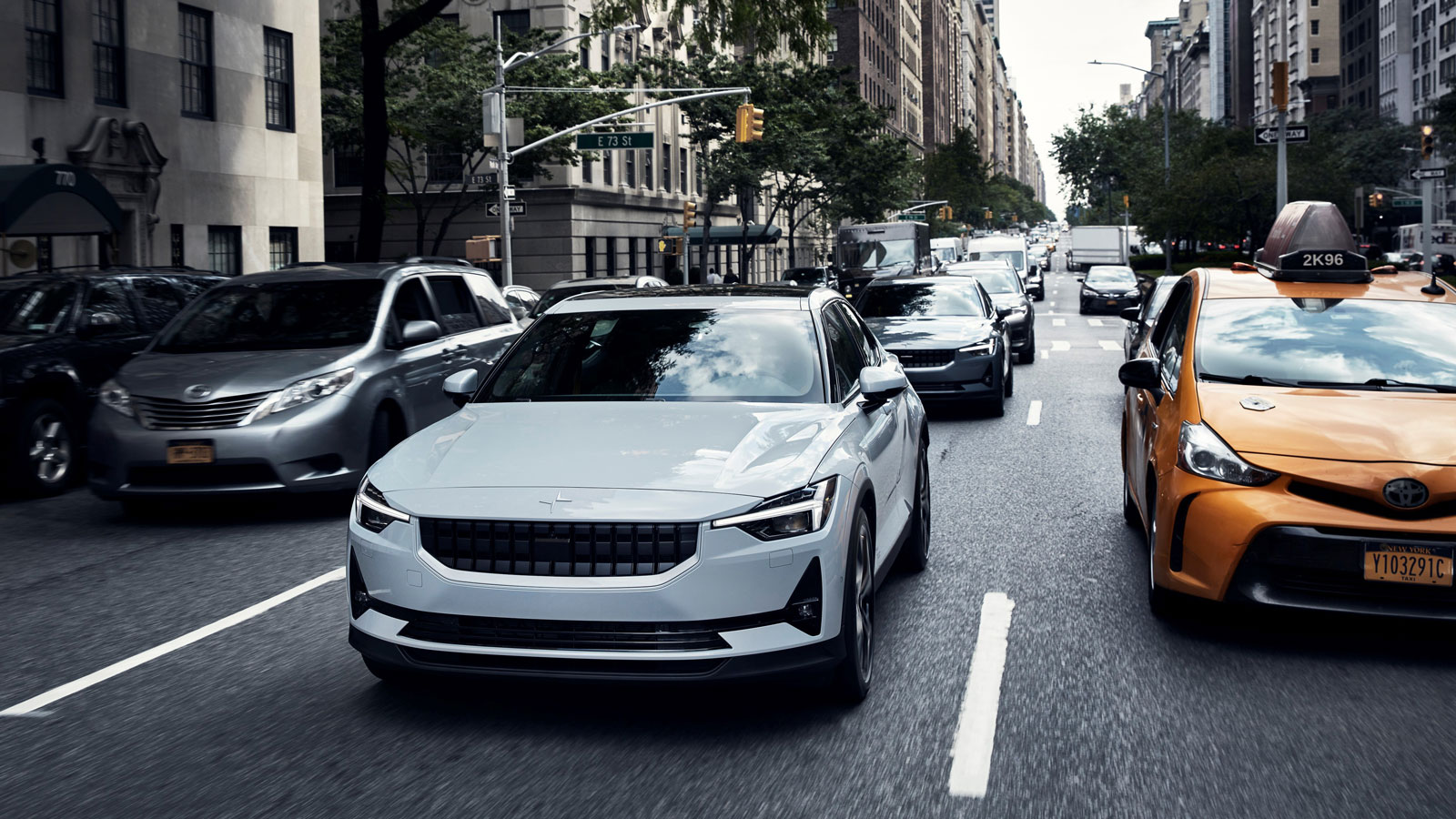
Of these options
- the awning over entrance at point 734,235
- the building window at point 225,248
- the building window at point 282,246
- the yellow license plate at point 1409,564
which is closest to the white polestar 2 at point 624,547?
the yellow license plate at point 1409,564

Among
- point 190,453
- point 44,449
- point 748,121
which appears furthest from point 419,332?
point 748,121

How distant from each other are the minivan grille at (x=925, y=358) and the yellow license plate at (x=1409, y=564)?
9.79 metres

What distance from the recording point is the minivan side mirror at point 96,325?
1094 cm

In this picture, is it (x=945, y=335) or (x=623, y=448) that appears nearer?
(x=623, y=448)

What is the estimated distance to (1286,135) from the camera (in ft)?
81.5

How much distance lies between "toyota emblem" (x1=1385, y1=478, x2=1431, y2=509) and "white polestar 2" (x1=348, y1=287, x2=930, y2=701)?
2.01 metres

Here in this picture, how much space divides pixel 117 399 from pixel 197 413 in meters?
→ 0.64

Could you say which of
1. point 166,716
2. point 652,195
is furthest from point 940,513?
point 652,195

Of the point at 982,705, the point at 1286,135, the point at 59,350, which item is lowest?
the point at 982,705

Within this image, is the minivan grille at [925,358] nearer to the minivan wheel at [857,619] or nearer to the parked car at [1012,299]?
the parked car at [1012,299]

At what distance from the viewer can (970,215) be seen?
12181cm

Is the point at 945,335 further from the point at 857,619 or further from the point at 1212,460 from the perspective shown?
the point at 857,619

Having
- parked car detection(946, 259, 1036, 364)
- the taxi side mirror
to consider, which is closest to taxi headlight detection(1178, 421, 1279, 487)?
the taxi side mirror

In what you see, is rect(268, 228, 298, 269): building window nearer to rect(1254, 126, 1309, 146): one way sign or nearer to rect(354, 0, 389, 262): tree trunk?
rect(354, 0, 389, 262): tree trunk
